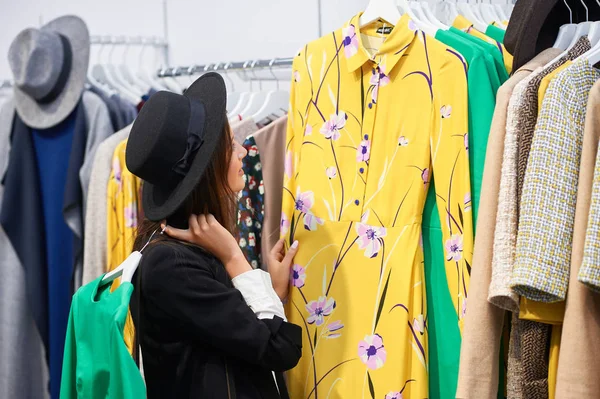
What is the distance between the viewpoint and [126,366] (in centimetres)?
125

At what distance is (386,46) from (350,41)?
0.10 m

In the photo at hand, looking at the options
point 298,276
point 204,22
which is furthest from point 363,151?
point 204,22

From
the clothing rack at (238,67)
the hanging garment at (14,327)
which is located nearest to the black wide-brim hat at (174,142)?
the clothing rack at (238,67)

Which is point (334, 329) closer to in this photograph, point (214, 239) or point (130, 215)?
point (214, 239)

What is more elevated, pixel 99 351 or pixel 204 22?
pixel 204 22

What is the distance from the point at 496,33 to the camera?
5.39 ft

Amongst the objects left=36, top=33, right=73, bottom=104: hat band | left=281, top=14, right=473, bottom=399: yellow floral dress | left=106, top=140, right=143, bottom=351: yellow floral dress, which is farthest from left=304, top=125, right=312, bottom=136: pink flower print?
Result: left=36, top=33, right=73, bottom=104: hat band

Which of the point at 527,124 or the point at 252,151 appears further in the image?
the point at 252,151

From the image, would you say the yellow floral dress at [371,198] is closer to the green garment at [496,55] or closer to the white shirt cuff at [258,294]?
the green garment at [496,55]

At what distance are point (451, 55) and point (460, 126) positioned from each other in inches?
5.7

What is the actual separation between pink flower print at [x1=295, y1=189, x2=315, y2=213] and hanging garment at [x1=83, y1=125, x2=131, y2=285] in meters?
0.69

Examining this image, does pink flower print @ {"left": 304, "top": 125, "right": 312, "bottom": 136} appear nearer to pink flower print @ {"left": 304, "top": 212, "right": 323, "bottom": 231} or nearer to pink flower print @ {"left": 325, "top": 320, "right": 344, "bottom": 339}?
pink flower print @ {"left": 304, "top": 212, "right": 323, "bottom": 231}

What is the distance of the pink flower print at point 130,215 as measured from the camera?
7.01ft

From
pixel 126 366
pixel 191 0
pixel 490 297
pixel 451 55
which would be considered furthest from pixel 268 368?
pixel 191 0
